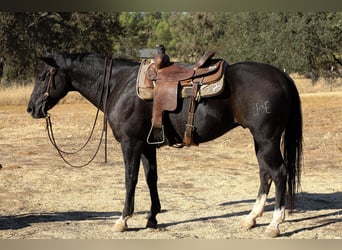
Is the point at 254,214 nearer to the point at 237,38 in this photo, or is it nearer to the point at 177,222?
the point at 177,222

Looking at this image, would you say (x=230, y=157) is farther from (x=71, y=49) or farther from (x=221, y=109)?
(x=71, y=49)

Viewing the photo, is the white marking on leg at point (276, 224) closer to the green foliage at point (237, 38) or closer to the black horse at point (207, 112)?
the black horse at point (207, 112)

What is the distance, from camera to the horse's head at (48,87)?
5.49m

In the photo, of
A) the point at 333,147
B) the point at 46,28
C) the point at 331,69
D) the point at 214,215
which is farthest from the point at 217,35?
the point at 214,215

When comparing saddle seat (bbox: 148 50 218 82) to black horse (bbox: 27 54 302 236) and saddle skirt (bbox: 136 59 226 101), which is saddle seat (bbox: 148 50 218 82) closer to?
saddle skirt (bbox: 136 59 226 101)

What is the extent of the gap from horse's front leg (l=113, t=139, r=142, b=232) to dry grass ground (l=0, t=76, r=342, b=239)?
0.14 meters

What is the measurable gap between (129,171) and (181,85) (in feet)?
3.50

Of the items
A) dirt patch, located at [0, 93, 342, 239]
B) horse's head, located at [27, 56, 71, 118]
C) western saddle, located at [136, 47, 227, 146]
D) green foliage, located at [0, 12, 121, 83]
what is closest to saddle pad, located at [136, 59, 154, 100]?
western saddle, located at [136, 47, 227, 146]

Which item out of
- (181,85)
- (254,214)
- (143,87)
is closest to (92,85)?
(143,87)

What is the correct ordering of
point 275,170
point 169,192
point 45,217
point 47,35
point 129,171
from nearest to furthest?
point 275,170 → point 129,171 → point 45,217 → point 169,192 → point 47,35

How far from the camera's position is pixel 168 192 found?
22.9ft

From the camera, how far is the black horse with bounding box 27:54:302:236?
16.0 feet

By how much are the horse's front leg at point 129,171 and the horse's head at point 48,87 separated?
1.02 meters

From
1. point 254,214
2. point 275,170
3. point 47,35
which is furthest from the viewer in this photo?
point 47,35
